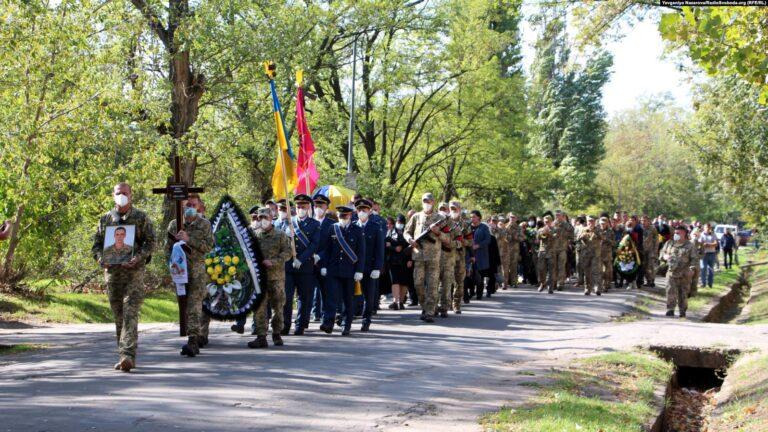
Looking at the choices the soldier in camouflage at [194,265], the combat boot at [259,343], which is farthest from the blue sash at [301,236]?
the soldier in camouflage at [194,265]

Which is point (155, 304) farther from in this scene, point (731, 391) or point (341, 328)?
point (731, 391)

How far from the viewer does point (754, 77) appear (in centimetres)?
995

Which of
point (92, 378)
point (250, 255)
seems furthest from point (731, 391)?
point (92, 378)

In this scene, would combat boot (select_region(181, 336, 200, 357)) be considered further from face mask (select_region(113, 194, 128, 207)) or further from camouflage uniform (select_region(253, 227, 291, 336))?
face mask (select_region(113, 194, 128, 207))

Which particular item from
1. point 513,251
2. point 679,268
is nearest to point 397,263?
point 679,268

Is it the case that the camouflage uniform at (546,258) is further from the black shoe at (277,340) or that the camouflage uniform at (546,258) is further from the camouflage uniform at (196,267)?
the camouflage uniform at (196,267)

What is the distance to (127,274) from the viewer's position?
10.4 m

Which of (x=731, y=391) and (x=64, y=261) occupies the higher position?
(x=64, y=261)

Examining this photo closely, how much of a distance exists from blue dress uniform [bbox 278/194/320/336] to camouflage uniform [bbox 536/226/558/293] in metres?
11.5

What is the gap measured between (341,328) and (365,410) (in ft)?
24.2

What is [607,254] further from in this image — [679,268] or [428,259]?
[428,259]

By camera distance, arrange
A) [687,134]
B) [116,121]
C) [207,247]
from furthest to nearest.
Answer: [687,134], [116,121], [207,247]

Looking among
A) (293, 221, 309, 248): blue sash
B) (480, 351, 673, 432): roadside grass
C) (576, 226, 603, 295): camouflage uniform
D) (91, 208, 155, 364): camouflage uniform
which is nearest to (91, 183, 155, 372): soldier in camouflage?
(91, 208, 155, 364): camouflage uniform

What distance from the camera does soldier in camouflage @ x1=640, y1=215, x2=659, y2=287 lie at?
27.9 meters
